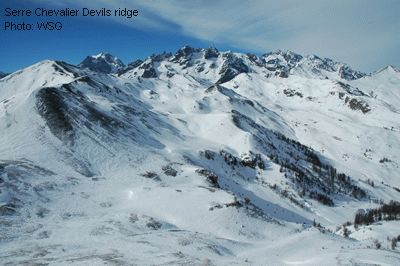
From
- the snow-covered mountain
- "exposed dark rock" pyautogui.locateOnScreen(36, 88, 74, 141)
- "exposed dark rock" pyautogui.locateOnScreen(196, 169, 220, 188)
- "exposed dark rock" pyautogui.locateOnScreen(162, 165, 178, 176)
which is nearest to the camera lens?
the snow-covered mountain

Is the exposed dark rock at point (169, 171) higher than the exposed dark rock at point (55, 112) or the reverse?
the reverse

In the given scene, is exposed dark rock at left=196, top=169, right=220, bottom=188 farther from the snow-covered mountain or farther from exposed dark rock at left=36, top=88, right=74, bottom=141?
exposed dark rock at left=36, top=88, right=74, bottom=141

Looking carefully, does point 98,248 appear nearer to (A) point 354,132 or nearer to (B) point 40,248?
(B) point 40,248

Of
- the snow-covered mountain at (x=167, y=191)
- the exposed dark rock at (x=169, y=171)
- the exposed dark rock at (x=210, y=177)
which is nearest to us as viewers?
the snow-covered mountain at (x=167, y=191)

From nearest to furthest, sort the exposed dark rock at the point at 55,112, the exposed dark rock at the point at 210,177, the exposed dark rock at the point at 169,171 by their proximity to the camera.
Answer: the exposed dark rock at the point at 210,177 → the exposed dark rock at the point at 169,171 → the exposed dark rock at the point at 55,112

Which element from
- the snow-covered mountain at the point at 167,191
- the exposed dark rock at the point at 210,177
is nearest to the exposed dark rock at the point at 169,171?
the snow-covered mountain at the point at 167,191

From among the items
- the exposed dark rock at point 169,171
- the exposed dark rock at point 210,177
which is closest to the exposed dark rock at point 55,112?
the exposed dark rock at point 169,171

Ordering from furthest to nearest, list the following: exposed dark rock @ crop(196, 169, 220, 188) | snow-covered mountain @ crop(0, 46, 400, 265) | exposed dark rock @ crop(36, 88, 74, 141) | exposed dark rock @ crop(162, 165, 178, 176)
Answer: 1. exposed dark rock @ crop(36, 88, 74, 141)
2. exposed dark rock @ crop(162, 165, 178, 176)
3. exposed dark rock @ crop(196, 169, 220, 188)
4. snow-covered mountain @ crop(0, 46, 400, 265)

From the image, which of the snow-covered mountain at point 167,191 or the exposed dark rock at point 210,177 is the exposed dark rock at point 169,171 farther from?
the exposed dark rock at point 210,177

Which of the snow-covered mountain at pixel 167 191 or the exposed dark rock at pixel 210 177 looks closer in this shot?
the snow-covered mountain at pixel 167 191

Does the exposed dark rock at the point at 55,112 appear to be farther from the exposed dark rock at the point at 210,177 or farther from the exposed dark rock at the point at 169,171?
the exposed dark rock at the point at 210,177

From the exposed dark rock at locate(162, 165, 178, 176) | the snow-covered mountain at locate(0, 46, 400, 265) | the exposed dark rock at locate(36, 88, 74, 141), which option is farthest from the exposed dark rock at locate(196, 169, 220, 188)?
the exposed dark rock at locate(36, 88, 74, 141)

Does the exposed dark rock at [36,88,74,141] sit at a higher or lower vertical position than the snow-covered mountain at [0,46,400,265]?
higher

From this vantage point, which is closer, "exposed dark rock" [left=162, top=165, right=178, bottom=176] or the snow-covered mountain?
the snow-covered mountain
